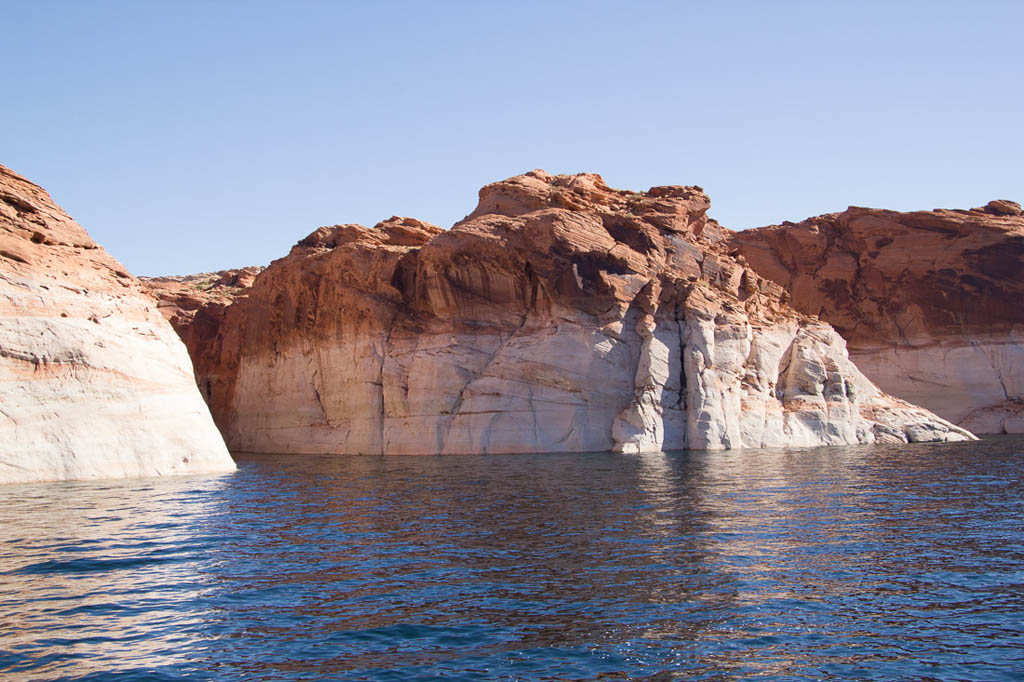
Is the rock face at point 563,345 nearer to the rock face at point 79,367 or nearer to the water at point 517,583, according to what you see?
the rock face at point 79,367

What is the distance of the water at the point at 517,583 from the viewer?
31.4ft

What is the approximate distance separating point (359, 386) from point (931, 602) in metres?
35.3

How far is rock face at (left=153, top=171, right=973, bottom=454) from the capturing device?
1565 inches

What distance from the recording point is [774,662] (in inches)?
374

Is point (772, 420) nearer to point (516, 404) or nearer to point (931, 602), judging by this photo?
point (516, 404)

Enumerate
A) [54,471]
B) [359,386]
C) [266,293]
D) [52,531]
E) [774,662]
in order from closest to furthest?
[774,662] < [52,531] < [54,471] < [359,386] < [266,293]

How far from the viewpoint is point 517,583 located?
1293cm

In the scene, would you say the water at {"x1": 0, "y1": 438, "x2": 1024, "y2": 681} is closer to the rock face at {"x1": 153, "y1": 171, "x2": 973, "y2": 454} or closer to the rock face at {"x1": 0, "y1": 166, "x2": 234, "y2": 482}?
the rock face at {"x1": 0, "y1": 166, "x2": 234, "y2": 482}

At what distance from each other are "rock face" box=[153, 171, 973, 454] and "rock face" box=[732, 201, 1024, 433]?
43.8 ft

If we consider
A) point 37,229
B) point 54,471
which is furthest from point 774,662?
point 37,229

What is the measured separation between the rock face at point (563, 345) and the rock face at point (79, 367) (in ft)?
45.8

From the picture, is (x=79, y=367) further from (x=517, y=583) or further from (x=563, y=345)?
(x=563, y=345)

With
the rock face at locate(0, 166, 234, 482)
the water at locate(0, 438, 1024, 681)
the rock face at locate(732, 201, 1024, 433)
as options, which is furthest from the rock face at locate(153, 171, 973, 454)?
the water at locate(0, 438, 1024, 681)

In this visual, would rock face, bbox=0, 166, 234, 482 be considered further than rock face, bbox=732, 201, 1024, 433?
No
